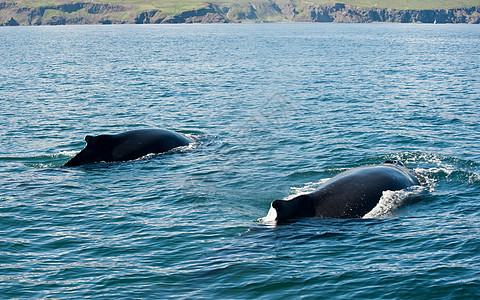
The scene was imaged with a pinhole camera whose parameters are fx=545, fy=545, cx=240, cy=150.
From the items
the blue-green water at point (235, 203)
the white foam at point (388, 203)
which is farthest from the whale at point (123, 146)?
the white foam at point (388, 203)

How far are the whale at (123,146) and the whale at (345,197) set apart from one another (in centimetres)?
1057

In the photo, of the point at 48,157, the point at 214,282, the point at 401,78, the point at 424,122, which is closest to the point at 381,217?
the point at 214,282

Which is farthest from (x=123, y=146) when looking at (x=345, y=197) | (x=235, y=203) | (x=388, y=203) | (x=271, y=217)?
(x=388, y=203)

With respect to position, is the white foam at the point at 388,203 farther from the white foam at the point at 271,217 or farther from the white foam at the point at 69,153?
the white foam at the point at 69,153

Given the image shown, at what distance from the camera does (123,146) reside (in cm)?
2572

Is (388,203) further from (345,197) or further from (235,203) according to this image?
(235,203)

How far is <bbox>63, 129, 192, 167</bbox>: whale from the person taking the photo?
25.0 meters

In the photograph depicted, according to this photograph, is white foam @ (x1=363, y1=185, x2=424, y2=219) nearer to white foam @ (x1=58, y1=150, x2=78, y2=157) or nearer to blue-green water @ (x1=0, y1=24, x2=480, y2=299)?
blue-green water @ (x1=0, y1=24, x2=480, y2=299)

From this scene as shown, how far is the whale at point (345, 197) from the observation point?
16.6 metres

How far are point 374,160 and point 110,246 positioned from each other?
14308 mm

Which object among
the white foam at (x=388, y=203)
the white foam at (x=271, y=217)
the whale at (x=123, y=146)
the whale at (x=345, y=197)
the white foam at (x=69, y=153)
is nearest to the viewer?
the whale at (x=345, y=197)

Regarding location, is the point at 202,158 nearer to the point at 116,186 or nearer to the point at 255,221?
the point at 116,186

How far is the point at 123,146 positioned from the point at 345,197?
40.1 feet

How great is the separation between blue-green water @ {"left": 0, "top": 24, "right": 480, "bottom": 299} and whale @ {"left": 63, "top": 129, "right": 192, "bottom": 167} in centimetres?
69
